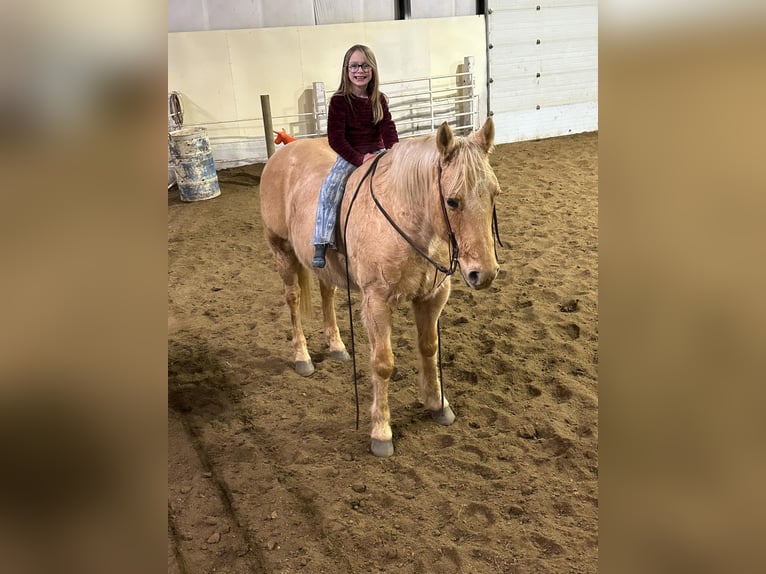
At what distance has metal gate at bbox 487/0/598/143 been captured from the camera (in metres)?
9.33

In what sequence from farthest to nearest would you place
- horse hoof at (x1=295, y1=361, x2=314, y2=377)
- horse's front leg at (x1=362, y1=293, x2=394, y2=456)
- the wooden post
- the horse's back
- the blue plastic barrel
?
the wooden post → the blue plastic barrel → horse hoof at (x1=295, y1=361, x2=314, y2=377) → the horse's back → horse's front leg at (x1=362, y1=293, x2=394, y2=456)

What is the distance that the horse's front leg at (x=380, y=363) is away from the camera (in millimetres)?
2371

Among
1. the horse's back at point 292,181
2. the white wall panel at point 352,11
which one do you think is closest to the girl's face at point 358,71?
the horse's back at point 292,181

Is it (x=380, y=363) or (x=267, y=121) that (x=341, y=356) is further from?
(x=267, y=121)

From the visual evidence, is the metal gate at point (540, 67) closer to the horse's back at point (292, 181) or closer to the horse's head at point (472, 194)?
the horse's back at point (292, 181)

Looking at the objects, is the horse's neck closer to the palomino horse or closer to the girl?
the palomino horse

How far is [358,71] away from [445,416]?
1.74m

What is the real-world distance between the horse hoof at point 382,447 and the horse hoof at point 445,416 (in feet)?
1.03

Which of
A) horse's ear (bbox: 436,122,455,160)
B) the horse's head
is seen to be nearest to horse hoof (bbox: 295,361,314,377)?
the horse's head

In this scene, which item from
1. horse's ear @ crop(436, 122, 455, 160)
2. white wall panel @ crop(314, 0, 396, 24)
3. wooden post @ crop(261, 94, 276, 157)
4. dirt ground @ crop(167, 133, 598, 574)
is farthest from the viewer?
white wall panel @ crop(314, 0, 396, 24)

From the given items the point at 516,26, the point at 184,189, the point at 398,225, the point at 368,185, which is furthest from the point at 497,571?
the point at 516,26

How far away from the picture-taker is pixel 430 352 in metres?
2.69
